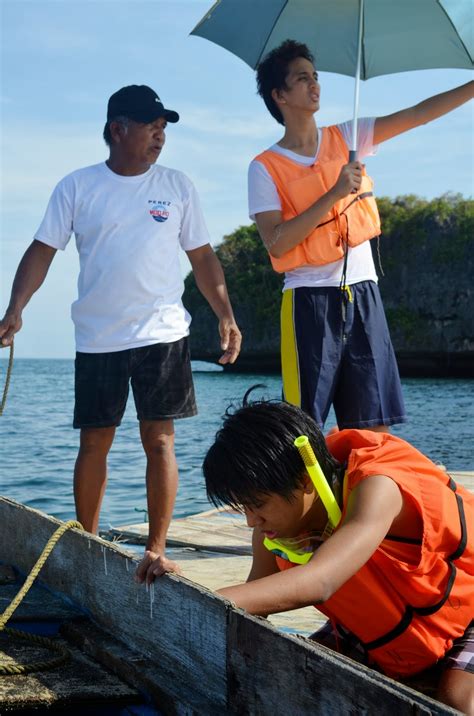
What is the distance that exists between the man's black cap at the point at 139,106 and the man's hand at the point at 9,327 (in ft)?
3.55

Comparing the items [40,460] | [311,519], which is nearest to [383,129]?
[311,519]

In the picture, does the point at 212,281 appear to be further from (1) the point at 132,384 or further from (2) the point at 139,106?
(2) the point at 139,106

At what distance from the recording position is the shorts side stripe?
13.9ft

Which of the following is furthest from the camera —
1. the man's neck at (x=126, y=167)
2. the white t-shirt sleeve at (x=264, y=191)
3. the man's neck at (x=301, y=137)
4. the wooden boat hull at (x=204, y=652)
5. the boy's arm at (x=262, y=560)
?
the man's neck at (x=126, y=167)

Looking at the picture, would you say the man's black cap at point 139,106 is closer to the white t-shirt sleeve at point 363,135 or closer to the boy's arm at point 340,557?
the white t-shirt sleeve at point 363,135

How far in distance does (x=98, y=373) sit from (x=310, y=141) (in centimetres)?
150

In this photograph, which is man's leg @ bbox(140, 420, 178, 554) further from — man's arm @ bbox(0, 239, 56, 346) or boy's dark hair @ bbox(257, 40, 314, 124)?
boy's dark hair @ bbox(257, 40, 314, 124)

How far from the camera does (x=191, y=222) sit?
4.71m

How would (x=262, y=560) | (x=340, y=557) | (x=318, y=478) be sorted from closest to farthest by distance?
1. (x=340, y=557)
2. (x=318, y=478)
3. (x=262, y=560)

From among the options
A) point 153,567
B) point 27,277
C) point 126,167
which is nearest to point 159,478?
point 27,277

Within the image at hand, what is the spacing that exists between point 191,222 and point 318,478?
8.44 feet

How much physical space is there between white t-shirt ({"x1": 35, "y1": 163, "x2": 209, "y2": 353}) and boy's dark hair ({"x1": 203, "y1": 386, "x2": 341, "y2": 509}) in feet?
6.56

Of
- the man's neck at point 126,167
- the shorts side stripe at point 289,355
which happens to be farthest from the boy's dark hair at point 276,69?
the shorts side stripe at point 289,355

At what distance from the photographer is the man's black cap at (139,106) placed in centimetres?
455
